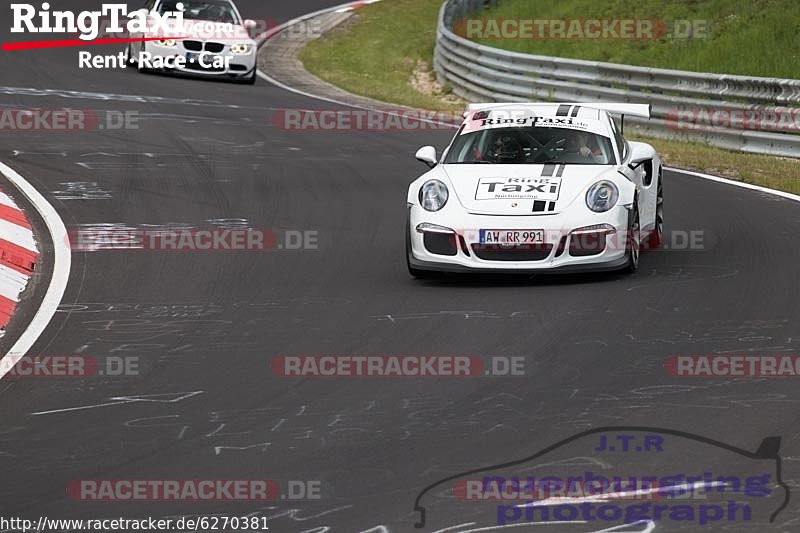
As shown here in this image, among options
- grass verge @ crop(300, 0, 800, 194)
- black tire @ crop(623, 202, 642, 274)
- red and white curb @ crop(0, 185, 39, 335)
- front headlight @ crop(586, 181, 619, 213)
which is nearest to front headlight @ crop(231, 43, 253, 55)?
grass verge @ crop(300, 0, 800, 194)

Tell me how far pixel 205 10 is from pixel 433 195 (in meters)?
16.0

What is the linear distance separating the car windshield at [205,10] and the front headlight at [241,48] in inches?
36.6

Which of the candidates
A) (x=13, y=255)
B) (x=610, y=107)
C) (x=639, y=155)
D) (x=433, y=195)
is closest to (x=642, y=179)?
(x=639, y=155)

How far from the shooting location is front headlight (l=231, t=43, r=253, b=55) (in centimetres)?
2508

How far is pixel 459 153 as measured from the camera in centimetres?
1173

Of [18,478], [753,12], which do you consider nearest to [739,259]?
[18,478]

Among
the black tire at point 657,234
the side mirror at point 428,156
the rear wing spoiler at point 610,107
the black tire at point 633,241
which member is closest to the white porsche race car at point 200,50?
the rear wing spoiler at point 610,107

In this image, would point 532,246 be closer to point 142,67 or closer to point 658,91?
point 658,91

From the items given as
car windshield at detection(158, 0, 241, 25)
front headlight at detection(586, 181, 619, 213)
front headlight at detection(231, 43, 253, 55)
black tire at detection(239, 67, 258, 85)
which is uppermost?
car windshield at detection(158, 0, 241, 25)

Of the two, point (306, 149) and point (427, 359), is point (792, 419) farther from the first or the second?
point (306, 149)

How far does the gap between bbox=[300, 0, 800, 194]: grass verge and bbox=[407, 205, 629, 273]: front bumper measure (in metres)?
5.49

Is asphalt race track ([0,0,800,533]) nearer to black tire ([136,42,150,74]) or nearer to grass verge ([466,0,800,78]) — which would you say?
grass verge ([466,0,800,78])

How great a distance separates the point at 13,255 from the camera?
1126 cm

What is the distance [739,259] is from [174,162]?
7501 millimetres
